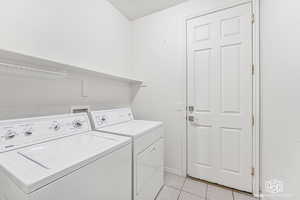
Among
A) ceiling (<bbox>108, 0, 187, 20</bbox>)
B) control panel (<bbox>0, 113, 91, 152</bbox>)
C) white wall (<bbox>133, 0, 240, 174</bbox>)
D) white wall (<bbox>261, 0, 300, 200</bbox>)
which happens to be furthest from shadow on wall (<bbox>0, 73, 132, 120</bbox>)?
white wall (<bbox>261, 0, 300, 200</bbox>)

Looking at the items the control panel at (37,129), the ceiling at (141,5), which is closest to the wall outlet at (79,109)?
the control panel at (37,129)

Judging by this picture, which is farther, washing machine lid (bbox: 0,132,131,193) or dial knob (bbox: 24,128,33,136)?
dial knob (bbox: 24,128,33,136)

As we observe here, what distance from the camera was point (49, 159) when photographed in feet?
2.43

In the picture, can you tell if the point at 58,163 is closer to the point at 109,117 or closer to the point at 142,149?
the point at 142,149

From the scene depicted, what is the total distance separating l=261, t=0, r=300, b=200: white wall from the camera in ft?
3.69

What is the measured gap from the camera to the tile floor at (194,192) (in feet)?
5.15

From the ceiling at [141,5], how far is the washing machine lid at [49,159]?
6.69 ft

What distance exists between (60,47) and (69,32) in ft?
0.71

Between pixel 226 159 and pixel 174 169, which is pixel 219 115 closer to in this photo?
pixel 226 159

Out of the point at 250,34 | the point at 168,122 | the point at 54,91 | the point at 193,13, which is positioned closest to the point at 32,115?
the point at 54,91

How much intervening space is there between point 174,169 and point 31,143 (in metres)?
1.82

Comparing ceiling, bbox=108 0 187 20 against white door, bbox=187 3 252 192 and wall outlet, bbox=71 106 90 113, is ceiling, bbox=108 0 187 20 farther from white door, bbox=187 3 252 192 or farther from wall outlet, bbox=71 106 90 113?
wall outlet, bbox=71 106 90 113

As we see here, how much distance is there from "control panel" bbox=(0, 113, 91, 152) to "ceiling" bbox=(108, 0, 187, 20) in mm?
1805

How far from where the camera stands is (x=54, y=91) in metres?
1.34
